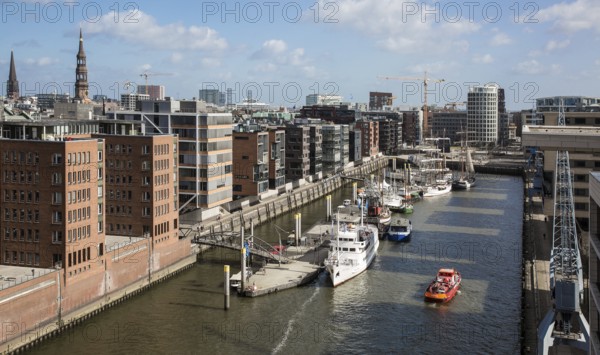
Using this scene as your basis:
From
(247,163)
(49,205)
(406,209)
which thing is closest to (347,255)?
(49,205)

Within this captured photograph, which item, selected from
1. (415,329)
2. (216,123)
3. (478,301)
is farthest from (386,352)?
(216,123)

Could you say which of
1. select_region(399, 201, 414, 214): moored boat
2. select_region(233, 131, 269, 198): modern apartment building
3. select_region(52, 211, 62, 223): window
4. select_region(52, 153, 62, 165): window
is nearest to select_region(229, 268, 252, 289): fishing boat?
select_region(52, 211, 62, 223): window

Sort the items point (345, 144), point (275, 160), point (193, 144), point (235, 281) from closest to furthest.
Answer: point (235, 281), point (193, 144), point (275, 160), point (345, 144)

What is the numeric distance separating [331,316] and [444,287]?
22.6ft

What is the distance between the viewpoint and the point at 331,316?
35.6 metres

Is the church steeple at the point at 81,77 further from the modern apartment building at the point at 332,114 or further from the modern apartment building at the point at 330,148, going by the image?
the modern apartment building at the point at 330,148

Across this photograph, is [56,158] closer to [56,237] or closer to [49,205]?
[49,205]

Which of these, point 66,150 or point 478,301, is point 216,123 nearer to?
point 66,150

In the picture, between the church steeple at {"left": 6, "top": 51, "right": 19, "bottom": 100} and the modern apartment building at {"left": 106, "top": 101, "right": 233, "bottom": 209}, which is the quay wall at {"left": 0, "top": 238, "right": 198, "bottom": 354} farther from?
the church steeple at {"left": 6, "top": 51, "right": 19, "bottom": 100}

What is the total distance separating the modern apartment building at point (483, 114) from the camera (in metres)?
189

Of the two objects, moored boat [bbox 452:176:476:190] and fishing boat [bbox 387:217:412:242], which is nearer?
fishing boat [bbox 387:217:412:242]

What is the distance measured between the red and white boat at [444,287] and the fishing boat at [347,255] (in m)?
5.19

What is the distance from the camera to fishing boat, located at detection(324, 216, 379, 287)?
41.3m

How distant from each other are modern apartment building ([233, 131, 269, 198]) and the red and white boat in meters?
31.5
